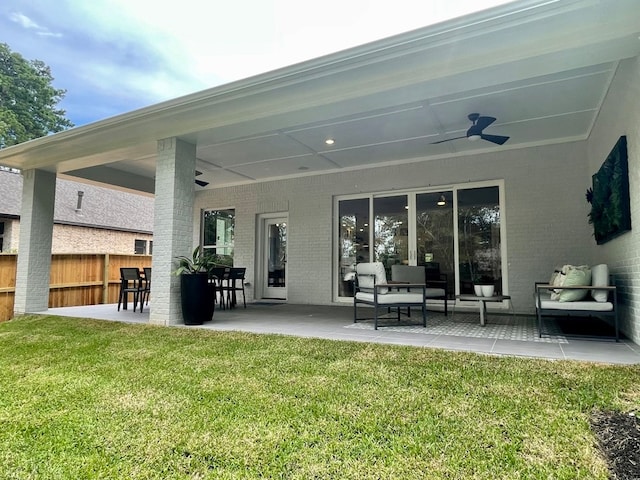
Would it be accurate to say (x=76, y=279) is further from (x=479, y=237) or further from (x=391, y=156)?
(x=479, y=237)

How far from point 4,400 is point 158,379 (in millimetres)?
914

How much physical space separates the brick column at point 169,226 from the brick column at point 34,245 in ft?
10.4

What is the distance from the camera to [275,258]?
29.4 feet

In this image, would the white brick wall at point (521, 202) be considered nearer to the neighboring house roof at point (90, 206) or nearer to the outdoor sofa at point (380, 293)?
the outdoor sofa at point (380, 293)

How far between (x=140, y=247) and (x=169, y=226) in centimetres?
1540

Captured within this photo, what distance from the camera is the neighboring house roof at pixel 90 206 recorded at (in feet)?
46.4

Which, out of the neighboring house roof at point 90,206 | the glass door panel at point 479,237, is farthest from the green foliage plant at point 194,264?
the neighboring house roof at point 90,206

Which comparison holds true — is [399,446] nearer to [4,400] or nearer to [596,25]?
[4,400]

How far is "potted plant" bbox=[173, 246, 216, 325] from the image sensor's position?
16.3 ft

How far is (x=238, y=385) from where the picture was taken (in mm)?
2588

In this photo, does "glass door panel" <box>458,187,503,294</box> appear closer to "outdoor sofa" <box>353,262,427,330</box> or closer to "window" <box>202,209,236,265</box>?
"outdoor sofa" <box>353,262,427,330</box>

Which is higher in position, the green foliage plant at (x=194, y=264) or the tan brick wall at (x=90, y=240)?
the tan brick wall at (x=90, y=240)

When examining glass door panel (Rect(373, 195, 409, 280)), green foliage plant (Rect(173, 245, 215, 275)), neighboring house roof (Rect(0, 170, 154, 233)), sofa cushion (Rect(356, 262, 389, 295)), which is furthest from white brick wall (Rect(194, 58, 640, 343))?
neighboring house roof (Rect(0, 170, 154, 233))

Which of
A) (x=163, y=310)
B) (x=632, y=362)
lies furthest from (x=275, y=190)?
(x=632, y=362)
